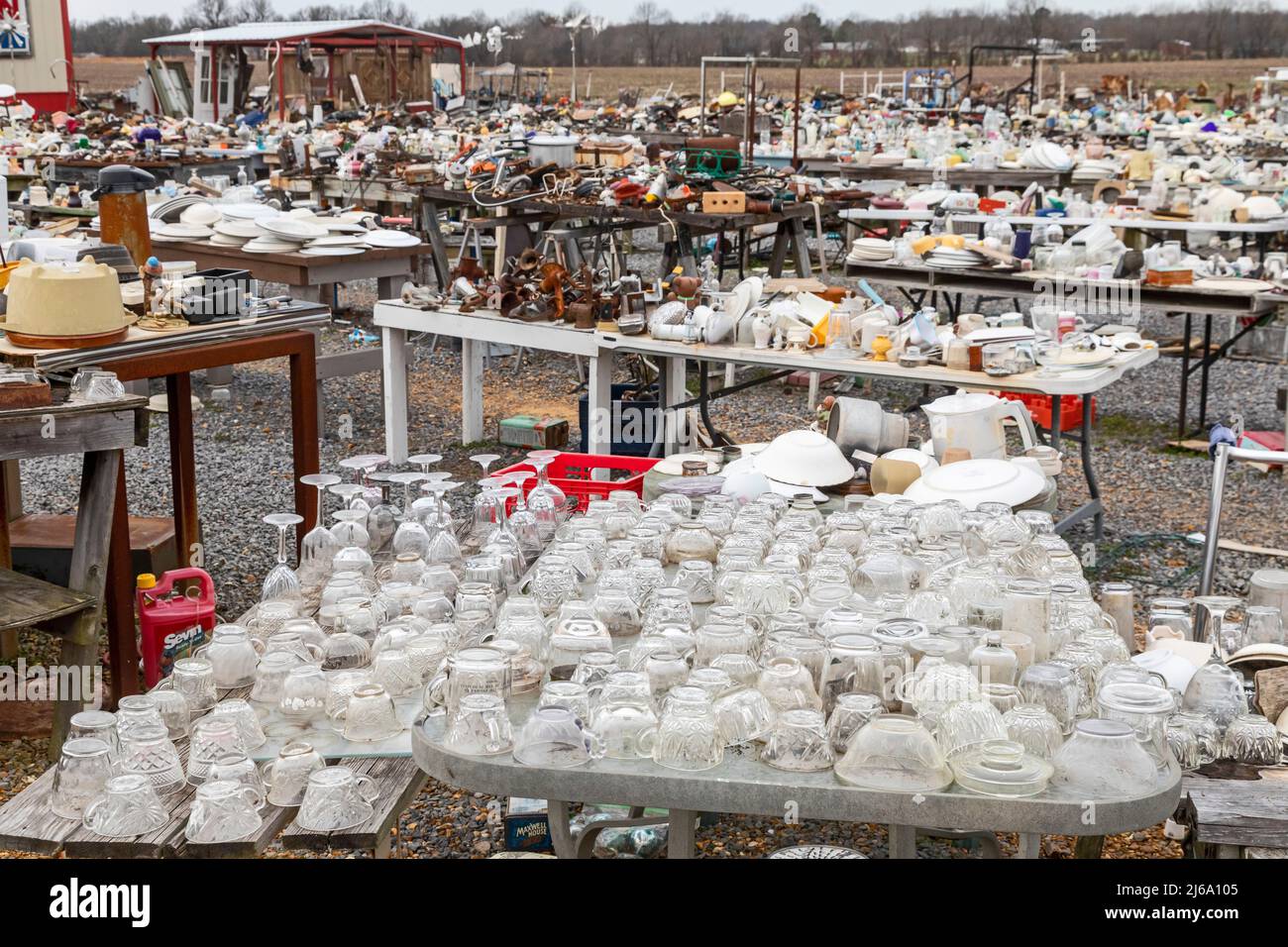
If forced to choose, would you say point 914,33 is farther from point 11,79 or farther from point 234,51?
point 11,79

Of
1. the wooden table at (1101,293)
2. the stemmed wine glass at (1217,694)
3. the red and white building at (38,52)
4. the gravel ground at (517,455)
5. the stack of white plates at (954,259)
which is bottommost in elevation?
the gravel ground at (517,455)

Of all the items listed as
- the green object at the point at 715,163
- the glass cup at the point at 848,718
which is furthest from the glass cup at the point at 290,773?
the green object at the point at 715,163

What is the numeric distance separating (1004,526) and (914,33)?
72631 millimetres

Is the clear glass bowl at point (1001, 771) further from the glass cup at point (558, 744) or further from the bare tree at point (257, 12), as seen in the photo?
the bare tree at point (257, 12)

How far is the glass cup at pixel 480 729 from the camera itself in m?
2.40

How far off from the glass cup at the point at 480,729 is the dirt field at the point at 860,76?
134ft

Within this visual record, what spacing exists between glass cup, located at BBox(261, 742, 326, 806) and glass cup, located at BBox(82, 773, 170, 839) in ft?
0.62

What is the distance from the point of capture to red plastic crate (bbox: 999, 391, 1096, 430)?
7176mm

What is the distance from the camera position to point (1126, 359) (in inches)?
233

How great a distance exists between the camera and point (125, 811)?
234cm

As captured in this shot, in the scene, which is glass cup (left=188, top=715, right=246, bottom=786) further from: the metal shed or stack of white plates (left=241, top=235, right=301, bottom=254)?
the metal shed

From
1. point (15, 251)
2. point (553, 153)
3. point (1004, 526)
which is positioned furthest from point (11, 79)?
point (1004, 526)

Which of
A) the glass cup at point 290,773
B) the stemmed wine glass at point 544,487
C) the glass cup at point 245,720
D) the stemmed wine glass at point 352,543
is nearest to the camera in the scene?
the glass cup at point 290,773

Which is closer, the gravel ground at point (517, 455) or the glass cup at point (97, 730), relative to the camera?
the glass cup at point (97, 730)
